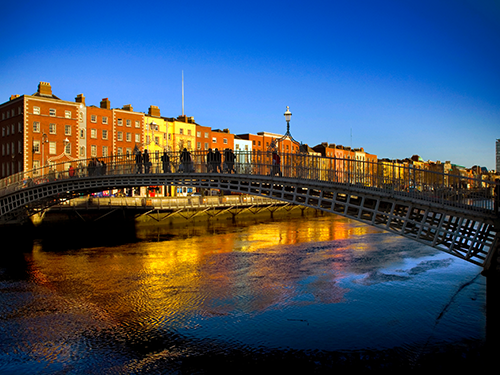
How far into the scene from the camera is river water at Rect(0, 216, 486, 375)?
11.0 meters

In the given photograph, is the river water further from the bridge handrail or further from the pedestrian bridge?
the bridge handrail

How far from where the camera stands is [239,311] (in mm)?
14578

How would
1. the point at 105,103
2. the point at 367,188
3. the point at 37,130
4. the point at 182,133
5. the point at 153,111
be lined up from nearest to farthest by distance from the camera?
the point at 367,188, the point at 37,130, the point at 105,103, the point at 153,111, the point at 182,133

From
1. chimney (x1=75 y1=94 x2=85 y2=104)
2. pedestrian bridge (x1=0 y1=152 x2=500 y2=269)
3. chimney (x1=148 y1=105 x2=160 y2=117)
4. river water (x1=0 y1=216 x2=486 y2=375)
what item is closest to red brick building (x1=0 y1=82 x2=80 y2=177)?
chimney (x1=75 y1=94 x2=85 y2=104)

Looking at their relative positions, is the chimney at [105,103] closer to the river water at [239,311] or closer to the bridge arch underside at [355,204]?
the bridge arch underside at [355,204]

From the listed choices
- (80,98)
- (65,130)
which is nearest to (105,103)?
(80,98)

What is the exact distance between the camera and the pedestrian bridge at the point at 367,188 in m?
13.4

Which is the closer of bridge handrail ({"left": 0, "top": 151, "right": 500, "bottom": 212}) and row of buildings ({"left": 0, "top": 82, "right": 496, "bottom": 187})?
bridge handrail ({"left": 0, "top": 151, "right": 500, "bottom": 212})

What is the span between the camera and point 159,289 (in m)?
17.8

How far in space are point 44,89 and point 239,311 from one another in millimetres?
48528

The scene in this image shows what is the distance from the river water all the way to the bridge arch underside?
2.27 m

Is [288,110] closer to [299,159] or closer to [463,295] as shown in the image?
[299,159]

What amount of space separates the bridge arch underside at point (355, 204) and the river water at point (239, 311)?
2.27m

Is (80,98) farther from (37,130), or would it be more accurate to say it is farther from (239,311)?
(239,311)
